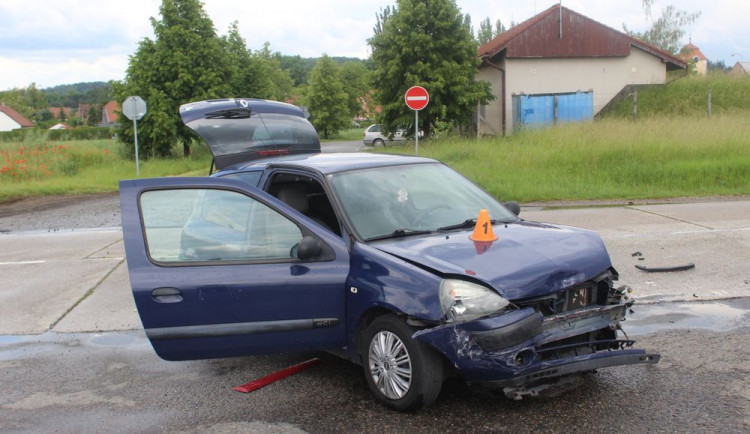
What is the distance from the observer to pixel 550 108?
31297mm

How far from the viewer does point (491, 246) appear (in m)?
4.36

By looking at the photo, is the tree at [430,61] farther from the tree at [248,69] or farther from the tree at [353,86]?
the tree at [353,86]

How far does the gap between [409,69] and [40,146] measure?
1650cm

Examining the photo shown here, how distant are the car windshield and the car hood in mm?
214

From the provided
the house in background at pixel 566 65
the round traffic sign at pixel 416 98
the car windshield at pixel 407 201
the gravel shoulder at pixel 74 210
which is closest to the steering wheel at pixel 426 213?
the car windshield at pixel 407 201

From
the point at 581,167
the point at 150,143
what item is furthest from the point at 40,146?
the point at 581,167

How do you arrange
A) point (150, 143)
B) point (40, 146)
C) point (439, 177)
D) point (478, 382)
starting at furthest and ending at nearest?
point (150, 143)
point (40, 146)
point (439, 177)
point (478, 382)

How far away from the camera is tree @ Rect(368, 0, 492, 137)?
29.5 metres

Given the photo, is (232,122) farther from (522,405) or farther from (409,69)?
(409,69)

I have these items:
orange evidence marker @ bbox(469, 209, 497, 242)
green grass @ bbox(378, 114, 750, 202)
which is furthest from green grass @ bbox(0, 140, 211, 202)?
orange evidence marker @ bbox(469, 209, 497, 242)

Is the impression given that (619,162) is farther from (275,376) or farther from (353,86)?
(353,86)

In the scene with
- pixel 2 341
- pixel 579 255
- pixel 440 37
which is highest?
pixel 440 37

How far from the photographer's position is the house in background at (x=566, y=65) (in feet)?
106

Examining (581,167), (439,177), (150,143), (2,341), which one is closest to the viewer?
(439,177)
